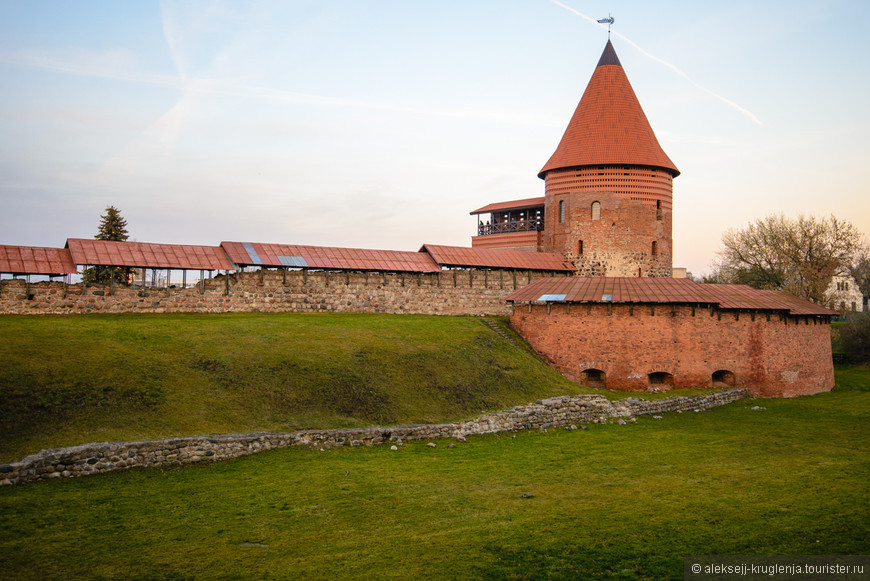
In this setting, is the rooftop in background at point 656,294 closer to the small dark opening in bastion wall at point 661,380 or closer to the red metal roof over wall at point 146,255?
the small dark opening in bastion wall at point 661,380

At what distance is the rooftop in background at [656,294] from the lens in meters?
23.0

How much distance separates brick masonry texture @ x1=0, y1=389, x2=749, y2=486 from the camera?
11.2m

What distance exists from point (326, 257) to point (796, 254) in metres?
27.7

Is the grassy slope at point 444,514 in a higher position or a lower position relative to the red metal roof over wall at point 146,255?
lower

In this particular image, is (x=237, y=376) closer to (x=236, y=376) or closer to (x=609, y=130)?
(x=236, y=376)

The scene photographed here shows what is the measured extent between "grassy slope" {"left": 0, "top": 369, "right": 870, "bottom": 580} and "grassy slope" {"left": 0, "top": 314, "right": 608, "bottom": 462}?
1527mm

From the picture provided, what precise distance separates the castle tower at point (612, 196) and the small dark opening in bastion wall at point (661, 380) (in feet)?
24.2

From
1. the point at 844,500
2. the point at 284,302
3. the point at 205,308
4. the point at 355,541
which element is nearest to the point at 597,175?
the point at 284,302

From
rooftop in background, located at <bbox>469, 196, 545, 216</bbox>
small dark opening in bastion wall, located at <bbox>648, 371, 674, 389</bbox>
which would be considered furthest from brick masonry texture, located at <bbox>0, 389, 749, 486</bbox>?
rooftop in background, located at <bbox>469, 196, 545, 216</bbox>

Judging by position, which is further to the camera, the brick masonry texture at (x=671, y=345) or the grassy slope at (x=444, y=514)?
the brick masonry texture at (x=671, y=345)

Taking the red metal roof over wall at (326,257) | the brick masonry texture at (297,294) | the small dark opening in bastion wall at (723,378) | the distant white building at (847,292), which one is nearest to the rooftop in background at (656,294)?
the small dark opening in bastion wall at (723,378)

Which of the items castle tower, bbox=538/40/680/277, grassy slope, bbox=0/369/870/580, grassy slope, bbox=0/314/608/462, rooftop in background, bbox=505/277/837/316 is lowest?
grassy slope, bbox=0/369/870/580

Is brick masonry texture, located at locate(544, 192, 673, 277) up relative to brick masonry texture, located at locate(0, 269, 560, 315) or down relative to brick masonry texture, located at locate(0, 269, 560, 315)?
up

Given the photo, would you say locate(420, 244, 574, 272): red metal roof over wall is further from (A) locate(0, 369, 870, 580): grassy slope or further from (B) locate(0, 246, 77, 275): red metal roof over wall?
(A) locate(0, 369, 870, 580): grassy slope
